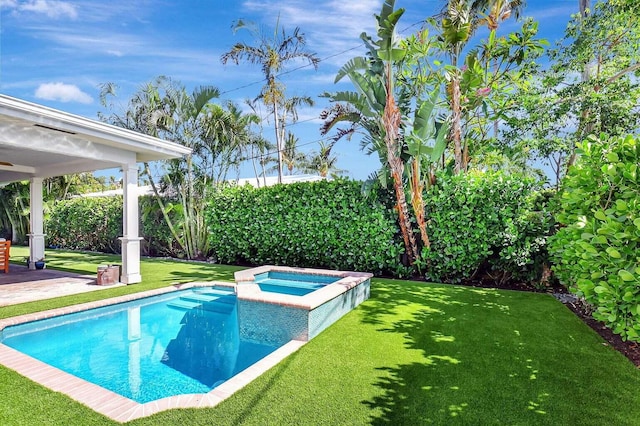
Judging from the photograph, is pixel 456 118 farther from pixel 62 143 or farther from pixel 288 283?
pixel 62 143

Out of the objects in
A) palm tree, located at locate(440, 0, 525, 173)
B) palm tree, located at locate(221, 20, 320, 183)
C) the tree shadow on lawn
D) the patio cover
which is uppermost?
palm tree, located at locate(221, 20, 320, 183)

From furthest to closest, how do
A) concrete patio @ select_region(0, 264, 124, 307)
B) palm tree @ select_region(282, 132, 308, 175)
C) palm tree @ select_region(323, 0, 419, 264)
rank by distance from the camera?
1. palm tree @ select_region(282, 132, 308, 175)
2. palm tree @ select_region(323, 0, 419, 264)
3. concrete patio @ select_region(0, 264, 124, 307)

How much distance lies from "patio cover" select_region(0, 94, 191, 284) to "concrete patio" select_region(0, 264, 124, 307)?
113cm

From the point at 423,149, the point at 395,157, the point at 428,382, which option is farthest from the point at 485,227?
the point at 428,382

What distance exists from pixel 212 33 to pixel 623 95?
60.1 ft

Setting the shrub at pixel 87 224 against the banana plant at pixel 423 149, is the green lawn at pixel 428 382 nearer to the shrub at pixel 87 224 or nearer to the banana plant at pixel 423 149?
the banana plant at pixel 423 149

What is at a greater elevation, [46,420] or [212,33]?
[212,33]

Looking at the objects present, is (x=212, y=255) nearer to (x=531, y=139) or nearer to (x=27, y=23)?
(x=27, y=23)

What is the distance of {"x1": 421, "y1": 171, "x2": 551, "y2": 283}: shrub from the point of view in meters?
9.45

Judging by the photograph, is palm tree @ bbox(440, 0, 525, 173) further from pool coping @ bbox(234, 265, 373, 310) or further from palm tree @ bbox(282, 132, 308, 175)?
palm tree @ bbox(282, 132, 308, 175)

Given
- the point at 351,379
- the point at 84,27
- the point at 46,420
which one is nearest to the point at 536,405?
the point at 351,379

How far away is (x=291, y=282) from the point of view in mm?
10133

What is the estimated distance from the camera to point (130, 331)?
6953mm

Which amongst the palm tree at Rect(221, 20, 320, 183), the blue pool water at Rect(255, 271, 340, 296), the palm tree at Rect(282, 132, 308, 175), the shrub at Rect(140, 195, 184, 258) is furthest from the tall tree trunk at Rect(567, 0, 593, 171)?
the palm tree at Rect(282, 132, 308, 175)
